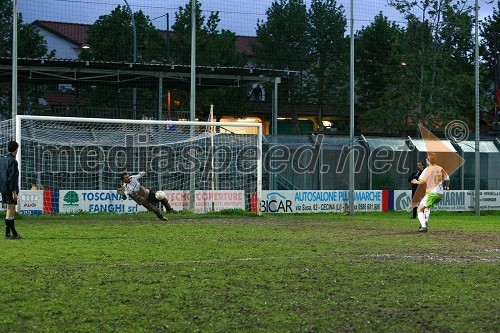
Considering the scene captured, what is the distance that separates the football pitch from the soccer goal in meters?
9.94

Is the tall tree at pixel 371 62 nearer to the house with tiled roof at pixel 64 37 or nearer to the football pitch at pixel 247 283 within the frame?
the house with tiled roof at pixel 64 37

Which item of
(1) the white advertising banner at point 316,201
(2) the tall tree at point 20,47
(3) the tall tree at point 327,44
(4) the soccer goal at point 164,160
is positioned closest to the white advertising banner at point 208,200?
(4) the soccer goal at point 164,160

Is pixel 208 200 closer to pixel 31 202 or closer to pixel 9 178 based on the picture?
pixel 31 202

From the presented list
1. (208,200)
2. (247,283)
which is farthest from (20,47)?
(247,283)

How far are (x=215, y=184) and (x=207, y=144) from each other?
1485 millimetres

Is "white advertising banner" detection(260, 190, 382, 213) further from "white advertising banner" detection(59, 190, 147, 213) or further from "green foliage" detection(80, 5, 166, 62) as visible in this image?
"green foliage" detection(80, 5, 166, 62)

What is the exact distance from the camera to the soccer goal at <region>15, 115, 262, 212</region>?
30.5 metres

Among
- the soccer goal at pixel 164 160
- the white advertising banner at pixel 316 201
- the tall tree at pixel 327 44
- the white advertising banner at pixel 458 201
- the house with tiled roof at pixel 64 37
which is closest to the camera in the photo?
the soccer goal at pixel 164 160

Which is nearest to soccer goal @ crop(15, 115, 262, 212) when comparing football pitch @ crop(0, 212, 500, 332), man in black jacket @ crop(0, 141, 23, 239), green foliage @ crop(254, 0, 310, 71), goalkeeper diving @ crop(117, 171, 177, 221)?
goalkeeper diving @ crop(117, 171, 177, 221)

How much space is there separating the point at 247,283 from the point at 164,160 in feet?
67.5

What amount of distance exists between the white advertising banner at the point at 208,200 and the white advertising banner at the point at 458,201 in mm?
8207

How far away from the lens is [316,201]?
34812 millimetres

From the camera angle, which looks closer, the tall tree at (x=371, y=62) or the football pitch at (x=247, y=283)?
the football pitch at (x=247, y=283)

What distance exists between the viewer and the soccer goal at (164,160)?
30.5 meters
